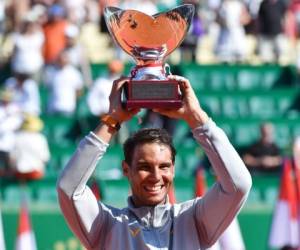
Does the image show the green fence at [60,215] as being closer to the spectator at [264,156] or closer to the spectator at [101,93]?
the spectator at [264,156]

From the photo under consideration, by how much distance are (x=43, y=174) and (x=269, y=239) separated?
317 centimetres

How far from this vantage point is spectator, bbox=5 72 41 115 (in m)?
16.1

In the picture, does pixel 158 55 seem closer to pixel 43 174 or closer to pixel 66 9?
pixel 43 174

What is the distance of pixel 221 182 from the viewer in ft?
16.6

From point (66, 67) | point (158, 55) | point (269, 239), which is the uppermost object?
point (158, 55)

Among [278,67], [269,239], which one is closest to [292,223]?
[269,239]

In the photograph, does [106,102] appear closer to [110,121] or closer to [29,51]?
[29,51]

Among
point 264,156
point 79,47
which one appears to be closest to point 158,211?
point 264,156

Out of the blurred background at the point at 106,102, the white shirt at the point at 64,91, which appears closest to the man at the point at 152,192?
the blurred background at the point at 106,102

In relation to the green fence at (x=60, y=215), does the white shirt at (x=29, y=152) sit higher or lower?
higher

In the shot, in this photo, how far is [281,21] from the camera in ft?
62.9

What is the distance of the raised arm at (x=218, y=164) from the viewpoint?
498 cm

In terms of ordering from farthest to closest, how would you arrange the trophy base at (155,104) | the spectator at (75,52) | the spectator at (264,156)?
the spectator at (75,52) → the spectator at (264,156) → the trophy base at (155,104)

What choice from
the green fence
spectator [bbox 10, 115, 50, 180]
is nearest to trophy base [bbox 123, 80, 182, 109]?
the green fence
